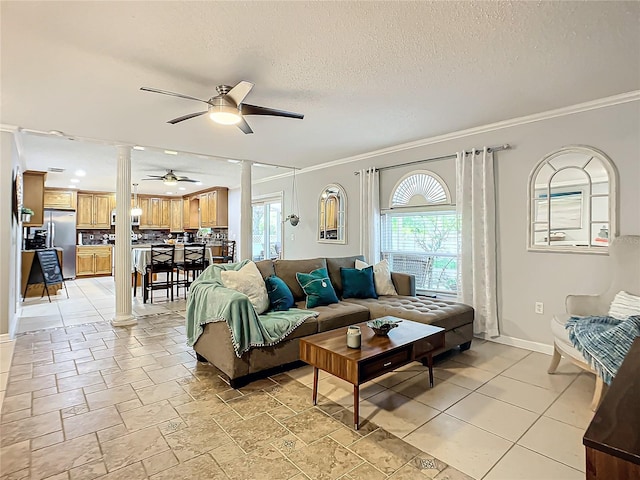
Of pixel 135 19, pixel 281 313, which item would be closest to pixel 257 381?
pixel 281 313

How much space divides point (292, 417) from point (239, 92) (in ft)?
7.91

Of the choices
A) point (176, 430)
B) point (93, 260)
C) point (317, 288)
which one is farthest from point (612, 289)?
point (93, 260)

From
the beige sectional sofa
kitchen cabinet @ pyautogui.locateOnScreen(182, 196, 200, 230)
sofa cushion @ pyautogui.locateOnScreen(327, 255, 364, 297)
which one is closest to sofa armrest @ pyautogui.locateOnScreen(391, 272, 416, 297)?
the beige sectional sofa

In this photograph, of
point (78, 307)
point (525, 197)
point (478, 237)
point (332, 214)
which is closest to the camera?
point (525, 197)

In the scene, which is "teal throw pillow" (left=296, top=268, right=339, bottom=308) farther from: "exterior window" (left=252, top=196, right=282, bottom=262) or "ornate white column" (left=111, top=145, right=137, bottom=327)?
"exterior window" (left=252, top=196, right=282, bottom=262)

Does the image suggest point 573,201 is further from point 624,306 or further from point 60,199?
point 60,199

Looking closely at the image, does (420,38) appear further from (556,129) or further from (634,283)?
(634,283)

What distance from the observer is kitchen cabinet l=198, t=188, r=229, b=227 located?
929cm

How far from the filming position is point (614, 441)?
2.64 feet

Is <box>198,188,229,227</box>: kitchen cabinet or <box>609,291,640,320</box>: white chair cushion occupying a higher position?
<box>198,188,229,227</box>: kitchen cabinet

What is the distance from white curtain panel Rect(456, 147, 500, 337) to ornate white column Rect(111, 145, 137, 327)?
4457 millimetres

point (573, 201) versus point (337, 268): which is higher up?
point (573, 201)

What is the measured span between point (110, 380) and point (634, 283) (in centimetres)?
458

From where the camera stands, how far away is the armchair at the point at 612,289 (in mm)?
2924
